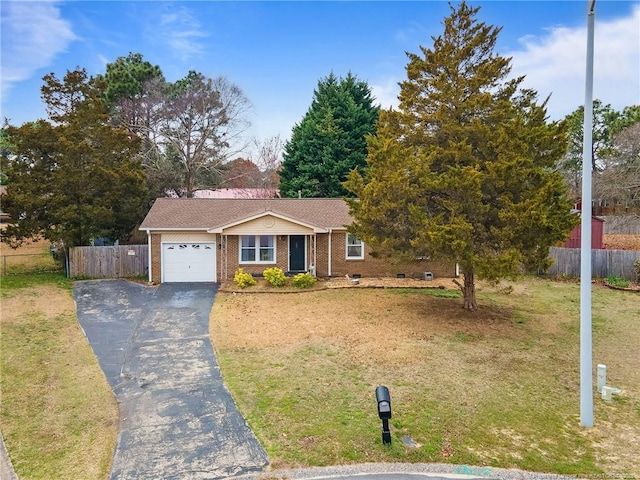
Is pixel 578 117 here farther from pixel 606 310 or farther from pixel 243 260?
pixel 243 260

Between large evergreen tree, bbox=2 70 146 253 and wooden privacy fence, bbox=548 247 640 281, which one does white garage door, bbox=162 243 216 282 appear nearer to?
large evergreen tree, bbox=2 70 146 253

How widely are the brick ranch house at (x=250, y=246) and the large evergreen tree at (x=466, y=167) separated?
614 centimetres

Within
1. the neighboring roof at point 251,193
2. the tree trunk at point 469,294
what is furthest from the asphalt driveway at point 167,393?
the neighboring roof at point 251,193

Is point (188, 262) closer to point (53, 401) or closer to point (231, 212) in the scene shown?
point (231, 212)

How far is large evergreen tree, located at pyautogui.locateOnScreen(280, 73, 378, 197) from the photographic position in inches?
1286

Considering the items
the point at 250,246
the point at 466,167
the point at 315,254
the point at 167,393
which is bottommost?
the point at 167,393

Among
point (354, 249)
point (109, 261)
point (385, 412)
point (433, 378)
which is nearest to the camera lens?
point (385, 412)

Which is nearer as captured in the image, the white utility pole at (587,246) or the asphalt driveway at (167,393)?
the asphalt driveway at (167,393)

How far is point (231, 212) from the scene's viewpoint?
2156 centimetres

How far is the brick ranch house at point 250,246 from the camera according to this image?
1955 cm

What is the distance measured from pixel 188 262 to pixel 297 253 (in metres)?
5.10

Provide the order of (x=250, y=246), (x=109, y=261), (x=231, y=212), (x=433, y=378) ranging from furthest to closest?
(x=231, y=212), (x=109, y=261), (x=250, y=246), (x=433, y=378)


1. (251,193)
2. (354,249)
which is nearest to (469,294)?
(354,249)

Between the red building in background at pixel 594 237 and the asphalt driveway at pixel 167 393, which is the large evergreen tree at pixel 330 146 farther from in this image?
the asphalt driveway at pixel 167 393
